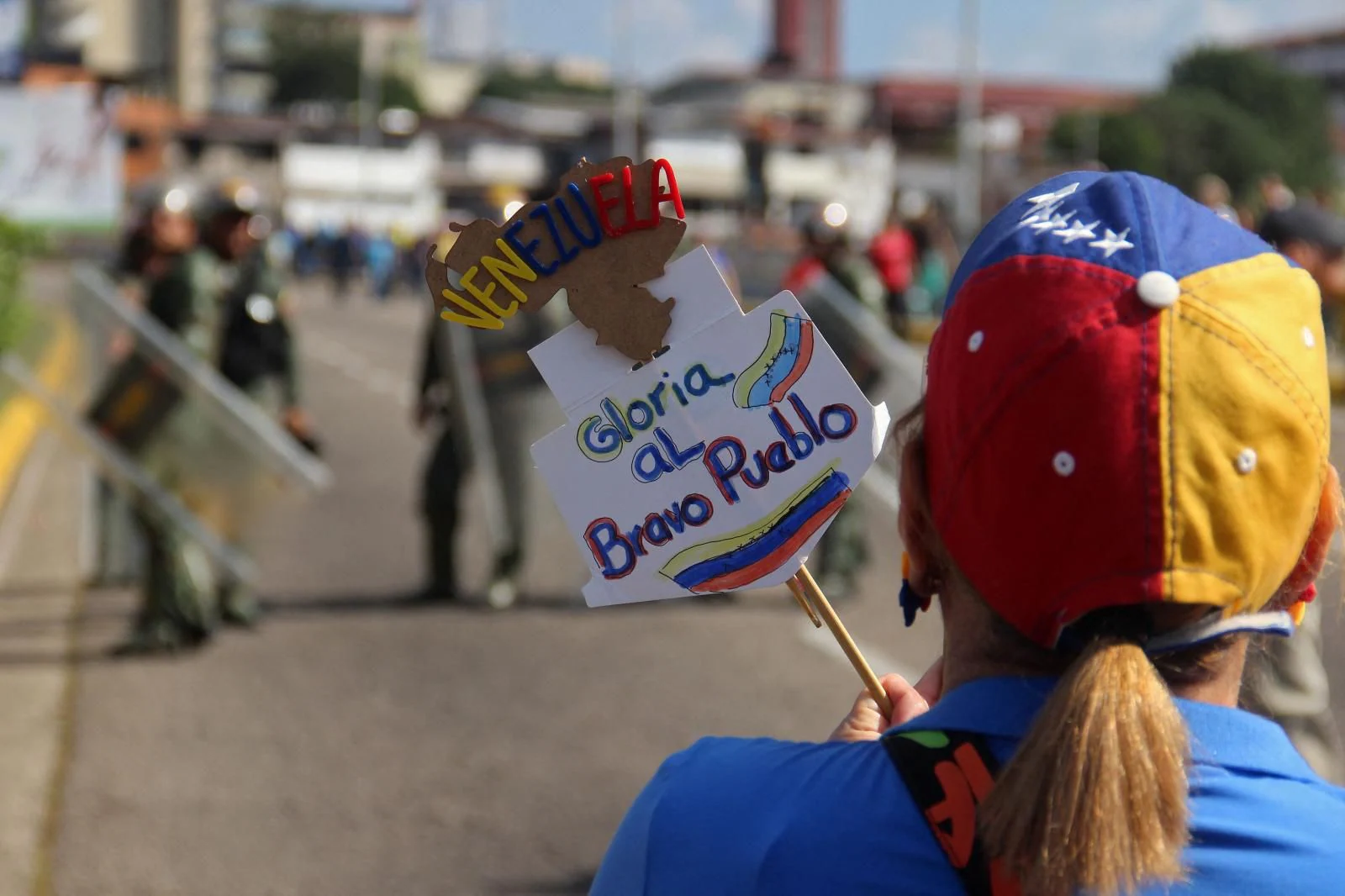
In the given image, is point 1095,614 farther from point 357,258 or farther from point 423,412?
point 357,258

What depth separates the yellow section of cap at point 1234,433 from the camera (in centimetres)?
129

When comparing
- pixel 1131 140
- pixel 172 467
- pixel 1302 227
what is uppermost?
pixel 1302 227

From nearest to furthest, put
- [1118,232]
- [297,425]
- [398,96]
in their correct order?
[1118,232], [297,425], [398,96]

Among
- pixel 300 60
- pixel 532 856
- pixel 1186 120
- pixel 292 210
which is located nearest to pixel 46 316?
pixel 532 856

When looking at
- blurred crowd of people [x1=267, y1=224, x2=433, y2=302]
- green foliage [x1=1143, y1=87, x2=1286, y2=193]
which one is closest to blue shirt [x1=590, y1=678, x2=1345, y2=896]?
blurred crowd of people [x1=267, y1=224, x2=433, y2=302]

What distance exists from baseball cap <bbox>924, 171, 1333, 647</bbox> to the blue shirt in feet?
0.27

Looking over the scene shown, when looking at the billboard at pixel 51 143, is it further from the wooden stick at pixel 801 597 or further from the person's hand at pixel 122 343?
the wooden stick at pixel 801 597

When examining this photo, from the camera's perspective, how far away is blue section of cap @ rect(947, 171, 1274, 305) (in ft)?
4.38

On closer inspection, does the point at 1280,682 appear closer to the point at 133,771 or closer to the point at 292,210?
the point at 133,771

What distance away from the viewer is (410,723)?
6578mm

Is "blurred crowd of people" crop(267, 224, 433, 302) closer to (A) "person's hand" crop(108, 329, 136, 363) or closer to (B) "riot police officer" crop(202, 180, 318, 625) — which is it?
(B) "riot police officer" crop(202, 180, 318, 625)

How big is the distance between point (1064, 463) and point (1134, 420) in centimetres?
6

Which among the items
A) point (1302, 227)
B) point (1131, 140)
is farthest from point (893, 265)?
point (1131, 140)

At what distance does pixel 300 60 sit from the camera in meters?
140
